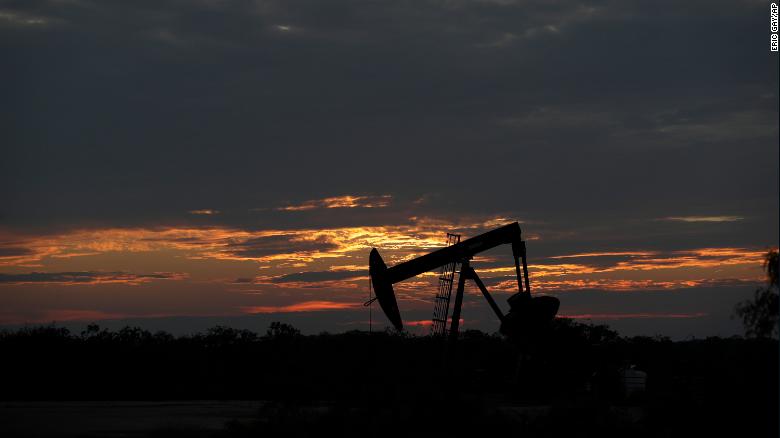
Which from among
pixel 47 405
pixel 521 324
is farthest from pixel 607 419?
pixel 47 405

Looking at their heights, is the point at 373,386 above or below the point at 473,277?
below

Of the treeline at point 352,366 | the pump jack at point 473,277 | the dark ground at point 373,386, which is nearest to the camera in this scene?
the dark ground at point 373,386

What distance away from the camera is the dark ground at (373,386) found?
1435cm

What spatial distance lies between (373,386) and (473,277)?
21.2 ft

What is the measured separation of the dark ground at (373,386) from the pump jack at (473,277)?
2.54 feet

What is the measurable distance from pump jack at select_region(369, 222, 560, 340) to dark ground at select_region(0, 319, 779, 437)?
0.77m

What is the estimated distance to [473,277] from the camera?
24.0 meters

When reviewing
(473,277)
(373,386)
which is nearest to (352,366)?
(473,277)

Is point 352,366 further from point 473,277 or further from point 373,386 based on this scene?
point 373,386

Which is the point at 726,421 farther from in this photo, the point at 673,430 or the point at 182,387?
the point at 182,387

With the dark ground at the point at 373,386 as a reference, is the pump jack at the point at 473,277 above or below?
above

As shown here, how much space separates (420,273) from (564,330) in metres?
4.37

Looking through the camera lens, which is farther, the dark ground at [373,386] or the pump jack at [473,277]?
the pump jack at [473,277]

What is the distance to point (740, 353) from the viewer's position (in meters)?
15.5
